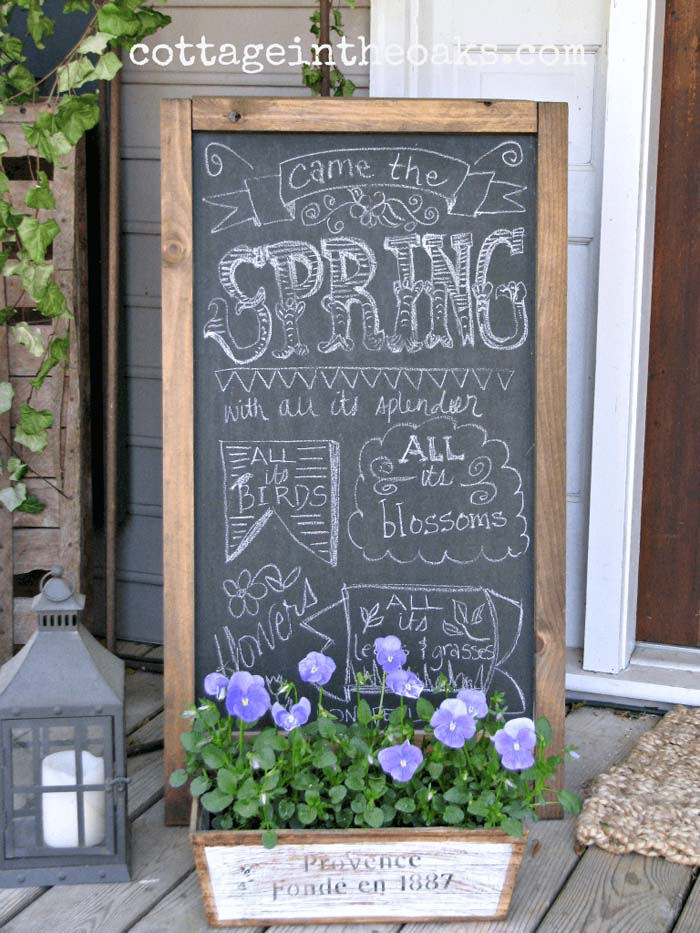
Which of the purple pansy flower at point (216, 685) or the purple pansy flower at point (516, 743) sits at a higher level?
the purple pansy flower at point (216, 685)

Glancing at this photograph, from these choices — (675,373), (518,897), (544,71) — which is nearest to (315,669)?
(518,897)

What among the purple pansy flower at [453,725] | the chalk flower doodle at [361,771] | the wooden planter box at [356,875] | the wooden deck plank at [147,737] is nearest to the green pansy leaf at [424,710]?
the chalk flower doodle at [361,771]

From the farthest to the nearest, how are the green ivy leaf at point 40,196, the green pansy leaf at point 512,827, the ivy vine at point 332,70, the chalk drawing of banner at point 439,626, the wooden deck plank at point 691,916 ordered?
the ivy vine at point 332,70
the green ivy leaf at point 40,196
the chalk drawing of banner at point 439,626
the wooden deck plank at point 691,916
the green pansy leaf at point 512,827

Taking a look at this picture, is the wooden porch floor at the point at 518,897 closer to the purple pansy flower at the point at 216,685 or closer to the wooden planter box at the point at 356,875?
the wooden planter box at the point at 356,875

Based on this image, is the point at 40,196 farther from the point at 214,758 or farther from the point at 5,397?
the point at 214,758

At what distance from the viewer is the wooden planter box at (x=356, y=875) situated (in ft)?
6.32

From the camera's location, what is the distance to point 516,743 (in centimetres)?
190

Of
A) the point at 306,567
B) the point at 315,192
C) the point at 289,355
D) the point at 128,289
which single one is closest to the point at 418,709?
the point at 306,567

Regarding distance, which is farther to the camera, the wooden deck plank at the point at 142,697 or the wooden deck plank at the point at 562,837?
the wooden deck plank at the point at 142,697

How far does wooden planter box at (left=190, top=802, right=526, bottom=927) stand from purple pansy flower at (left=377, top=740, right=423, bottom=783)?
0.10 meters

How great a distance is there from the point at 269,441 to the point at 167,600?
37cm

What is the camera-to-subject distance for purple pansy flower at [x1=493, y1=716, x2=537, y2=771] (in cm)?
190

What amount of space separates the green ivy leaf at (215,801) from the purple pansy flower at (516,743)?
455 millimetres

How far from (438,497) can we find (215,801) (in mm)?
729
